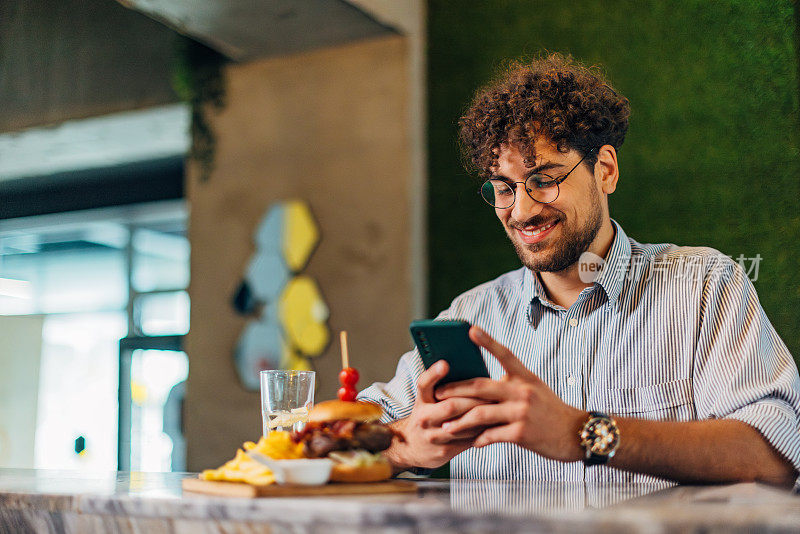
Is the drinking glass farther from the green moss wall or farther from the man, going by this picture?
the green moss wall

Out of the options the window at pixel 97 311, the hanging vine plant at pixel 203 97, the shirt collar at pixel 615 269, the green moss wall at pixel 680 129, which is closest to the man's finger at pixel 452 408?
the shirt collar at pixel 615 269

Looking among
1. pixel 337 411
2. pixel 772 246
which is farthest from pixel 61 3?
pixel 772 246

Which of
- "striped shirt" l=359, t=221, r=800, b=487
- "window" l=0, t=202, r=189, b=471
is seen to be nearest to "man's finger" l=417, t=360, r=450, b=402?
"striped shirt" l=359, t=221, r=800, b=487

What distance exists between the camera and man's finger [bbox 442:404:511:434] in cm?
110

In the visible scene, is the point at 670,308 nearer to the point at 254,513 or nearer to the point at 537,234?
the point at 537,234

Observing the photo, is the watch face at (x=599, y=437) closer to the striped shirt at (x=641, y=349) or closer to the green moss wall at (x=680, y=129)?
the striped shirt at (x=641, y=349)

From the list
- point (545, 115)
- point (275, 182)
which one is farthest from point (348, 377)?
point (275, 182)

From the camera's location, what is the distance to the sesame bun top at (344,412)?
3.82 ft

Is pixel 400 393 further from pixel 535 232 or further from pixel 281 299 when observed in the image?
pixel 281 299

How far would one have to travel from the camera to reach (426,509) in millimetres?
831

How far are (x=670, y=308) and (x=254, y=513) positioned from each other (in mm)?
1116

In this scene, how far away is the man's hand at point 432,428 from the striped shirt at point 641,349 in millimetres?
482

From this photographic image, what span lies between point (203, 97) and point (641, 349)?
3211 millimetres

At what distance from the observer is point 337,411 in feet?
3.83
